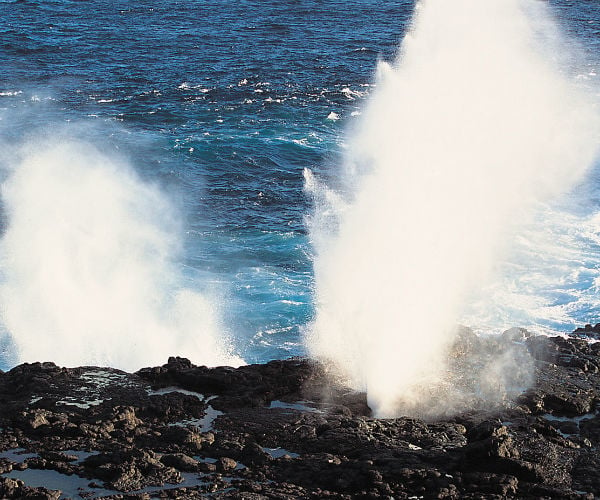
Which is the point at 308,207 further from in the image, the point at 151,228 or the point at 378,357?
the point at 378,357

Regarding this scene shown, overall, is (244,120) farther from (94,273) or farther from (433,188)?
(94,273)

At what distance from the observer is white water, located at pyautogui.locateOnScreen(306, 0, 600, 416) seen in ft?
89.4

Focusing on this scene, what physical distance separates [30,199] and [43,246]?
18.2 ft

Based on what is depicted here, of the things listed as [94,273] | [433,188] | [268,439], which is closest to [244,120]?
[433,188]

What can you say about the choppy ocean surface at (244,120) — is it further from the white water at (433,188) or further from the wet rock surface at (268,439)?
the wet rock surface at (268,439)

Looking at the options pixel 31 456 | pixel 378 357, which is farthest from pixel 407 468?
pixel 31 456

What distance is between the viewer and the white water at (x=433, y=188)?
27.2 m

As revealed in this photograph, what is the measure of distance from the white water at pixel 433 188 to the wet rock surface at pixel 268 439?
212 cm

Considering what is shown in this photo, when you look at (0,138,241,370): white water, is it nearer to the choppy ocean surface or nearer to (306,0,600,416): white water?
the choppy ocean surface

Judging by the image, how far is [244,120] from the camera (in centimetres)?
5341

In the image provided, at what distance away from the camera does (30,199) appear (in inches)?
1608

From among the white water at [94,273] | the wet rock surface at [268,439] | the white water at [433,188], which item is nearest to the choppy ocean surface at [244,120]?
the white water at [94,273]

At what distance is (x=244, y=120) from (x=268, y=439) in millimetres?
33809

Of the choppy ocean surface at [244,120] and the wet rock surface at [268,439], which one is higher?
the choppy ocean surface at [244,120]
